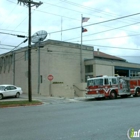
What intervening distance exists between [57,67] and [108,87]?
9.56 metres

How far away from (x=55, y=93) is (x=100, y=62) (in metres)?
9.13

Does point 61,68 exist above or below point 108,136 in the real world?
above

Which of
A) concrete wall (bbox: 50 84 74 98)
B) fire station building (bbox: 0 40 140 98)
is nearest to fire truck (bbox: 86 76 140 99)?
concrete wall (bbox: 50 84 74 98)

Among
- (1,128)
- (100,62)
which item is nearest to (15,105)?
(1,128)

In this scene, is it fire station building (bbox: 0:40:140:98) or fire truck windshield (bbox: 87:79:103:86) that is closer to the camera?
fire truck windshield (bbox: 87:79:103:86)

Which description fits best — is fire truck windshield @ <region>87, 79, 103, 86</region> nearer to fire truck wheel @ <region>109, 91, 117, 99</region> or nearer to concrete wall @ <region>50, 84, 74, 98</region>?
fire truck wheel @ <region>109, 91, 117, 99</region>

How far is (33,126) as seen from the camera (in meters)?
9.26

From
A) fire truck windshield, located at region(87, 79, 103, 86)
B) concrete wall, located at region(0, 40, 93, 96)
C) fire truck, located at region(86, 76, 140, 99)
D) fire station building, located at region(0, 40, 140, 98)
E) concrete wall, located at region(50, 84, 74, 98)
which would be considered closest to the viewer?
fire truck, located at region(86, 76, 140, 99)

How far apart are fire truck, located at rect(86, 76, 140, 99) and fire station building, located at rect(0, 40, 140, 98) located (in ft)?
20.8

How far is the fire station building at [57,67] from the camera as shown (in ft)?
106

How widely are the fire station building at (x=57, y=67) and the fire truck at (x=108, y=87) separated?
633 cm

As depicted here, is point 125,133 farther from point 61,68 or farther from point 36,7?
point 61,68

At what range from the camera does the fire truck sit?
83.4 ft

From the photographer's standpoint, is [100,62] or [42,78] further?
[100,62]
